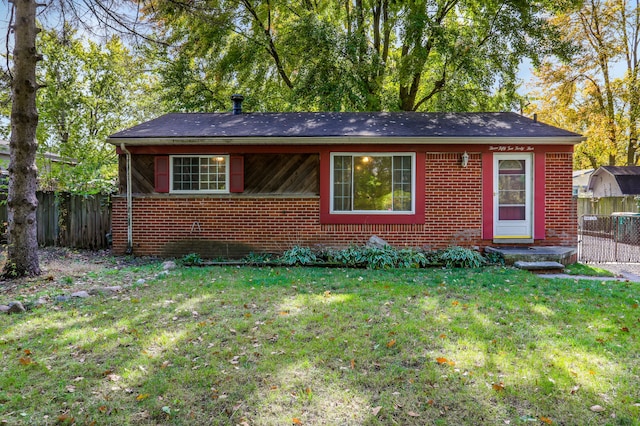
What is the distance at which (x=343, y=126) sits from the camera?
365 inches

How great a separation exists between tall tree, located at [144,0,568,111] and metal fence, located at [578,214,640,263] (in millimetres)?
5545

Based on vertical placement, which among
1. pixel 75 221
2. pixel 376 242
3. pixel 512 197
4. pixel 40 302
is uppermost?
pixel 512 197

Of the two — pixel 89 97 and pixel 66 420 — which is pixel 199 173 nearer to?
pixel 66 420

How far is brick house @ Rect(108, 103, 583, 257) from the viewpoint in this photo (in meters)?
8.55

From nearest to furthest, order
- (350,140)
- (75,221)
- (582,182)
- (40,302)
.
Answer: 1. (40,302)
2. (350,140)
3. (75,221)
4. (582,182)

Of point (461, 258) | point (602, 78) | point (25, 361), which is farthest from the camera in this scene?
point (602, 78)

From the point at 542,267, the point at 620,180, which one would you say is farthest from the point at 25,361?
the point at 620,180

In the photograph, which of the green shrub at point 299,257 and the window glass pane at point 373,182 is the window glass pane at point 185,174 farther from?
the window glass pane at point 373,182

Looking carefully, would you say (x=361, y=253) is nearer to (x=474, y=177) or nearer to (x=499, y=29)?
(x=474, y=177)

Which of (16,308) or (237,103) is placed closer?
(16,308)

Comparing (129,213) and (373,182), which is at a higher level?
(373,182)

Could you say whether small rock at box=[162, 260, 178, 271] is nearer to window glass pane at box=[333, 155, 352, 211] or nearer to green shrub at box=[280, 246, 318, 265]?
green shrub at box=[280, 246, 318, 265]

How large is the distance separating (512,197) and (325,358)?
715 centimetres

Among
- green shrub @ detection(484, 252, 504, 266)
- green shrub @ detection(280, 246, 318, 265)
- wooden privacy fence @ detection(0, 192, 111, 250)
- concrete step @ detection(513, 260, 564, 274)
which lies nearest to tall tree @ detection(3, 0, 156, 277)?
wooden privacy fence @ detection(0, 192, 111, 250)
